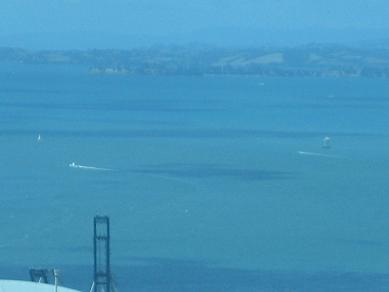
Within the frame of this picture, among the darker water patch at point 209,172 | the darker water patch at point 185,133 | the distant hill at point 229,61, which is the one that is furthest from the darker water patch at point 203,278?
the distant hill at point 229,61

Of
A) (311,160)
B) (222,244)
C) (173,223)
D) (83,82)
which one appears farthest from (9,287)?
(83,82)

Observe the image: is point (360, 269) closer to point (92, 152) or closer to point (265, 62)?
point (92, 152)

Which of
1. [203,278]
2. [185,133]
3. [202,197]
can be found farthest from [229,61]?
[203,278]

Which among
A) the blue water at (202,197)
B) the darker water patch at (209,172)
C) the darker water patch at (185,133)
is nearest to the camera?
the blue water at (202,197)

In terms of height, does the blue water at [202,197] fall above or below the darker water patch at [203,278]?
below

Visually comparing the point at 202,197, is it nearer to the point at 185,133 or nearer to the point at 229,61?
the point at 185,133

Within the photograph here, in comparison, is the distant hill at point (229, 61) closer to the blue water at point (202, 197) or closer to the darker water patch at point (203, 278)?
the blue water at point (202, 197)

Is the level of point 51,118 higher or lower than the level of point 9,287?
lower
